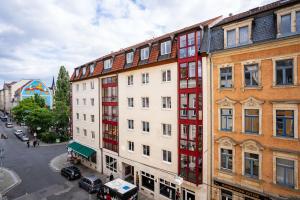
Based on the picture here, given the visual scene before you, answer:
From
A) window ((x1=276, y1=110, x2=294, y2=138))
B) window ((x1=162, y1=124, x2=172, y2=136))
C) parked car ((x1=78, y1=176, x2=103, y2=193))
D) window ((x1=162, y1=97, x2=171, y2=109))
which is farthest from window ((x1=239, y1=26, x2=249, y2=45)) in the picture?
parked car ((x1=78, y1=176, x2=103, y2=193))

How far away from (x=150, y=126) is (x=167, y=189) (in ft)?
20.0

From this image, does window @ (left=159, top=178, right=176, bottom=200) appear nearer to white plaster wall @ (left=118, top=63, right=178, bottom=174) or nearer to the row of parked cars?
white plaster wall @ (left=118, top=63, right=178, bottom=174)

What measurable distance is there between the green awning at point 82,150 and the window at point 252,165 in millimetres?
20076

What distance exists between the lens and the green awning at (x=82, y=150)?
2590cm

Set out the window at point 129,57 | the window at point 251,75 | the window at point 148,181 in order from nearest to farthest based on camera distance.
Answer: the window at point 251,75, the window at point 148,181, the window at point 129,57

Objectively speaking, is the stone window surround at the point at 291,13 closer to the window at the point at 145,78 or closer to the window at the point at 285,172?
the window at the point at 285,172

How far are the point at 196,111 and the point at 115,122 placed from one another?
1153 cm

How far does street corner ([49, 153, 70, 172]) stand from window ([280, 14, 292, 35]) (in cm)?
2932

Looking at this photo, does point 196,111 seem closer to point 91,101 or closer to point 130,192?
point 130,192

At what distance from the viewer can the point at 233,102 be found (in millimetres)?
13141

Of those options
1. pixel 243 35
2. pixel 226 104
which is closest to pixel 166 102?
pixel 226 104

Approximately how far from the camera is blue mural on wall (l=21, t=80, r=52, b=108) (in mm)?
74088

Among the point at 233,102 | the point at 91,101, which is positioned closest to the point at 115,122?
the point at 91,101

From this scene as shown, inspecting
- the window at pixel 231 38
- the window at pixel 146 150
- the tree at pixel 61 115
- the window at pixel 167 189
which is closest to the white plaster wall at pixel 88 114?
the window at pixel 146 150
